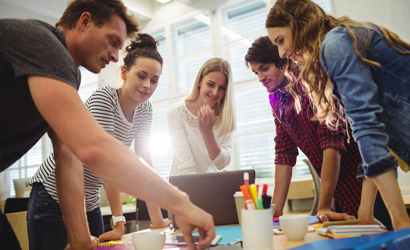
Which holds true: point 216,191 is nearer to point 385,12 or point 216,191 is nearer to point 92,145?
point 92,145

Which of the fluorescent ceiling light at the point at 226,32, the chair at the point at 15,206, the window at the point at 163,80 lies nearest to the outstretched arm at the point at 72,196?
the chair at the point at 15,206

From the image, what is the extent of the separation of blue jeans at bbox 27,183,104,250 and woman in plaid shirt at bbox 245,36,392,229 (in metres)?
0.89

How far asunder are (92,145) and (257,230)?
42cm

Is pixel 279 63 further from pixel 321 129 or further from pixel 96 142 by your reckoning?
pixel 96 142

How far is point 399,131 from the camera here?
0.82 m

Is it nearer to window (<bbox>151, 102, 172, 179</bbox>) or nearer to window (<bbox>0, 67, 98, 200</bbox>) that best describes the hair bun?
window (<bbox>151, 102, 172, 179</bbox>)

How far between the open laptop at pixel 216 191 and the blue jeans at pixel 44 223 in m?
0.49

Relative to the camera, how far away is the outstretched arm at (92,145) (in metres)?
0.61

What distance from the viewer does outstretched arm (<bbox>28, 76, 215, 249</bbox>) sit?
0.61 metres

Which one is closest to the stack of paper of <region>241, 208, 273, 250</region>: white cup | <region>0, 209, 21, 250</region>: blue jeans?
<region>241, 208, 273, 250</region>: white cup

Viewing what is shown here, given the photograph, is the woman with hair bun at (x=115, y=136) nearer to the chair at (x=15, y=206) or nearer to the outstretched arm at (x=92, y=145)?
the outstretched arm at (x=92, y=145)

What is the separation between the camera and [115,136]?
145cm

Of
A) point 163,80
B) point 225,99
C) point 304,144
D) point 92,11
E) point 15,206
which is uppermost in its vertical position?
point 163,80

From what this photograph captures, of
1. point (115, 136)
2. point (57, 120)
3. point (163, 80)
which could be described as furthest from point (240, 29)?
point (57, 120)
